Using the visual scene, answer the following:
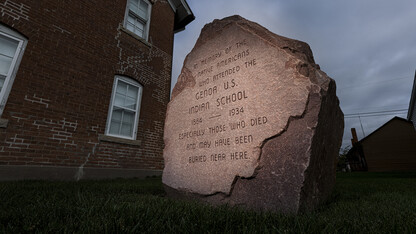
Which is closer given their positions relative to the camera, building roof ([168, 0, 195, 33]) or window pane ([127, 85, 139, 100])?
window pane ([127, 85, 139, 100])

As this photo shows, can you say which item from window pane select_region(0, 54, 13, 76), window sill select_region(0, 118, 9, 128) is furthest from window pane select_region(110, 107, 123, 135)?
window pane select_region(0, 54, 13, 76)

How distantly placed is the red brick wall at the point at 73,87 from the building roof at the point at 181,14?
9.27ft

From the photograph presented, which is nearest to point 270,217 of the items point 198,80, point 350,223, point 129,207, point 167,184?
point 350,223

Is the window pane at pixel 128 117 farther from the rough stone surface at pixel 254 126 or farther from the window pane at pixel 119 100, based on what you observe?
the rough stone surface at pixel 254 126

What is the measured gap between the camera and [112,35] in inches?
244

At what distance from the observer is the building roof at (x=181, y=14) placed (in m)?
8.91

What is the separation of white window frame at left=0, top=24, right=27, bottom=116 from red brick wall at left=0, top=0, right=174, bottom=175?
88mm

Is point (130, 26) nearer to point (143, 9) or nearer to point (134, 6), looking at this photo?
point (134, 6)

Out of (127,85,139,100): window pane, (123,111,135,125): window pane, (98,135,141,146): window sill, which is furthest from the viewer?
(127,85,139,100): window pane

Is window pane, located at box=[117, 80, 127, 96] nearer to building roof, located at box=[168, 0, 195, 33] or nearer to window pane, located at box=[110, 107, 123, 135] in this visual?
window pane, located at box=[110, 107, 123, 135]

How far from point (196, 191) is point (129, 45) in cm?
552

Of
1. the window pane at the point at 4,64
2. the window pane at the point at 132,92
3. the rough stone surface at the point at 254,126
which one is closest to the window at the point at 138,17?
the window pane at the point at 132,92

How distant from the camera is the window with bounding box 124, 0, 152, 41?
7.10 meters

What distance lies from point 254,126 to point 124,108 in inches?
188
